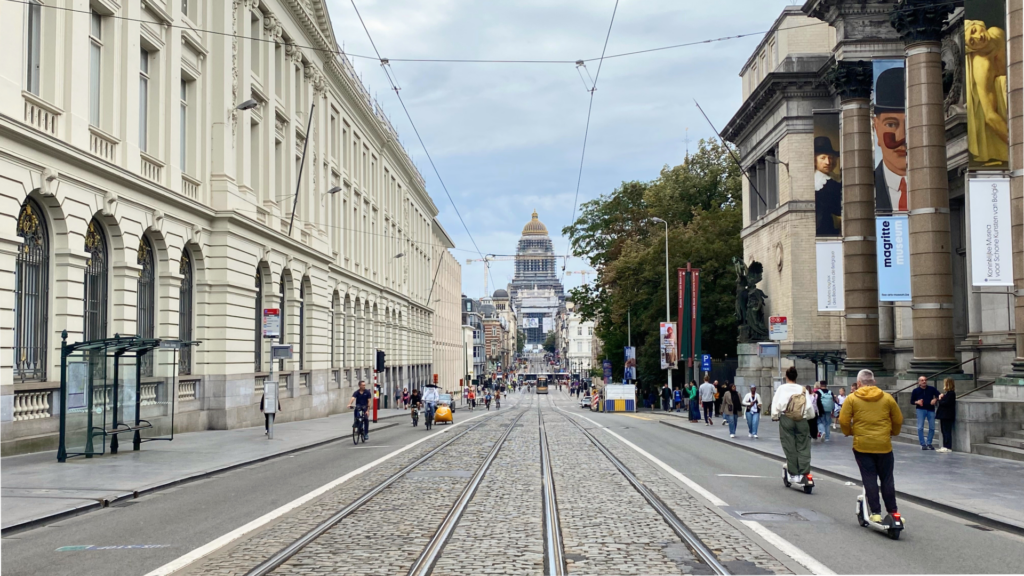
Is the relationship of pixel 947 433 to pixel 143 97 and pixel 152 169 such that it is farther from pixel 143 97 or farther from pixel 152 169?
pixel 143 97

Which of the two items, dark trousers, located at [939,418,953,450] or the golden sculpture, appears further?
dark trousers, located at [939,418,953,450]

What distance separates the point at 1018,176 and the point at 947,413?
5.19 meters

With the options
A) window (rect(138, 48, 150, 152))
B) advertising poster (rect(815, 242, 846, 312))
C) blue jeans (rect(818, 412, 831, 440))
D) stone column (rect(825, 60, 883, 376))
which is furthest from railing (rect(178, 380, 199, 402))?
stone column (rect(825, 60, 883, 376))

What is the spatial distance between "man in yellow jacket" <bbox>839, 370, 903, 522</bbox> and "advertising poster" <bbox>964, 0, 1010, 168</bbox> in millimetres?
11531

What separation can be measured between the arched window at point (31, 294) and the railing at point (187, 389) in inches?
290

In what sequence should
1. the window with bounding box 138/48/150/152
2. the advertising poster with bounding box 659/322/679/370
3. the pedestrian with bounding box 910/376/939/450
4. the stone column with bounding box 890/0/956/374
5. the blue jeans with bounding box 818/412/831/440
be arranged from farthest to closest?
the advertising poster with bounding box 659/322/679/370 < the window with bounding box 138/48/150/152 < the blue jeans with bounding box 818/412/831/440 < the stone column with bounding box 890/0/956/374 < the pedestrian with bounding box 910/376/939/450

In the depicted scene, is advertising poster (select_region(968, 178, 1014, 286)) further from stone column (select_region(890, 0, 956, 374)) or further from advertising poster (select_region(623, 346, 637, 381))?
advertising poster (select_region(623, 346, 637, 381))

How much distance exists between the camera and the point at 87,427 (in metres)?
17.4

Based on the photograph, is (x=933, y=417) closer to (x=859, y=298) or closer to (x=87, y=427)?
(x=859, y=298)

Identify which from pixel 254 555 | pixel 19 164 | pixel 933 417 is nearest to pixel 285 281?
pixel 19 164

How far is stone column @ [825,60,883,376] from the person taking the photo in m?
28.6

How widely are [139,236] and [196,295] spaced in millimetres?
5203

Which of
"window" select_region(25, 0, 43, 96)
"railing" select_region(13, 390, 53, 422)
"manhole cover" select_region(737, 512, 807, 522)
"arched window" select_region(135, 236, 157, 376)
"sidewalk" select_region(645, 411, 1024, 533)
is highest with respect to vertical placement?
"window" select_region(25, 0, 43, 96)

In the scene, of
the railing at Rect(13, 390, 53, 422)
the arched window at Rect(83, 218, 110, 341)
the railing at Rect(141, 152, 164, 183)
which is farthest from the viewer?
the railing at Rect(141, 152, 164, 183)
